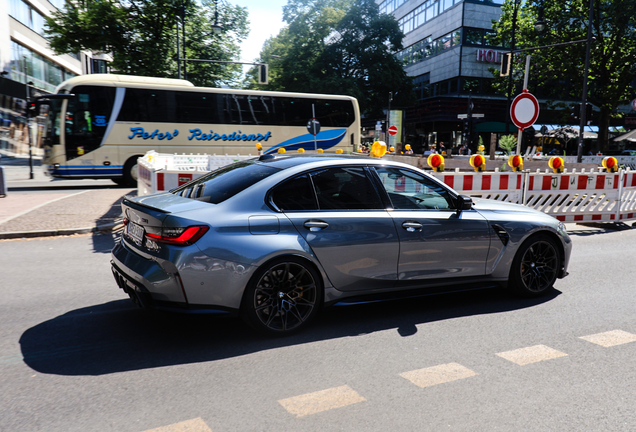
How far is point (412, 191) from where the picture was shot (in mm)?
4918

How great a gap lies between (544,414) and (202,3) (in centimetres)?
3441

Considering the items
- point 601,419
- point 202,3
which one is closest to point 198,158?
point 601,419

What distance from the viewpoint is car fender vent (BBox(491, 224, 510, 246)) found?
16.7ft

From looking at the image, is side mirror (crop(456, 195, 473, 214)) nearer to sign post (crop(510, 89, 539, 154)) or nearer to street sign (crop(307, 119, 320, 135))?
sign post (crop(510, 89, 539, 154))

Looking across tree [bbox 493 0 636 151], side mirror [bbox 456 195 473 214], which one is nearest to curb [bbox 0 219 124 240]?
side mirror [bbox 456 195 473 214]

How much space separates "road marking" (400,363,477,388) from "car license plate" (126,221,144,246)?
7.22 ft

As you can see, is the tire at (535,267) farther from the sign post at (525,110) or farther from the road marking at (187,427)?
the sign post at (525,110)

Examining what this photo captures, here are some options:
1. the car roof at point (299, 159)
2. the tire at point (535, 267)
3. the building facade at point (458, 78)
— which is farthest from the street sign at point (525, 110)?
the building facade at point (458, 78)

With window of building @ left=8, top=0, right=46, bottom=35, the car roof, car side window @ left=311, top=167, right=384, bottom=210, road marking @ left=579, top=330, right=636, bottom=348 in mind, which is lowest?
road marking @ left=579, top=330, right=636, bottom=348

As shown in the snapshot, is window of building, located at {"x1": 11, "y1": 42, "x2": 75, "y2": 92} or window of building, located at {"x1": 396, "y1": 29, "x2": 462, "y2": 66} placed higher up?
window of building, located at {"x1": 396, "y1": 29, "x2": 462, "y2": 66}

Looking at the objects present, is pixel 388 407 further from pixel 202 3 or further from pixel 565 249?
pixel 202 3

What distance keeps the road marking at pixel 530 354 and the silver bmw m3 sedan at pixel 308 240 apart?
3.34ft

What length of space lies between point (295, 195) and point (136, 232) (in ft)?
4.25

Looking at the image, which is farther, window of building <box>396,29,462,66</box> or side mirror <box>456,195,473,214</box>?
window of building <box>396,29,462,66</box>
